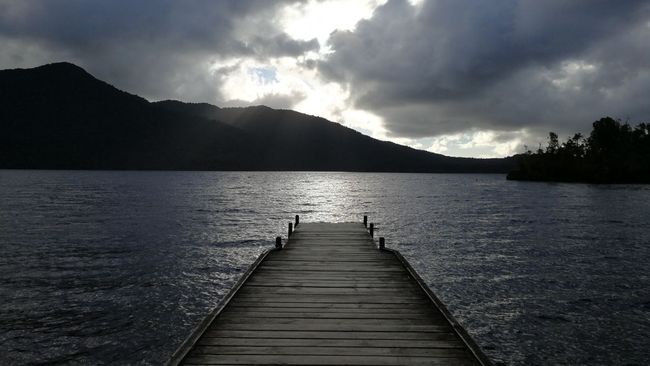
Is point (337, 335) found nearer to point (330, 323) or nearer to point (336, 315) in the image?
point (330, 323)

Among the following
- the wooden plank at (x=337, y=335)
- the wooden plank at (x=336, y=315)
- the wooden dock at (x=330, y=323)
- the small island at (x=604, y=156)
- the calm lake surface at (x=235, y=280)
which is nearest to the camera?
the wooden dock at (x=330, y=323)

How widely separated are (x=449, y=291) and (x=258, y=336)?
13.9 metres

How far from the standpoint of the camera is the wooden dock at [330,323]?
785 centimetres

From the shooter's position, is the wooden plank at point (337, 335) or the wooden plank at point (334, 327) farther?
the wooden plank at point (334, 327)

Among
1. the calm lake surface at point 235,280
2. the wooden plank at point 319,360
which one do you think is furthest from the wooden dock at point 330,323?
the calm lake surface at point 235,280

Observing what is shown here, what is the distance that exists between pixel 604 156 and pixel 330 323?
199 m

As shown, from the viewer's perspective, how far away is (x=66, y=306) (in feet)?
57.7

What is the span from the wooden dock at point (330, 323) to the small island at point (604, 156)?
186 meters

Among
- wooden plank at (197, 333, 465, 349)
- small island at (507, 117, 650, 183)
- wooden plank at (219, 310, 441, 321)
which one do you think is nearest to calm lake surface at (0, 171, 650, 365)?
wooden plank at (219, 310, 441, 321)

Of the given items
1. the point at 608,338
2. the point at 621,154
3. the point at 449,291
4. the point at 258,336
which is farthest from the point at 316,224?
the point at 621,154

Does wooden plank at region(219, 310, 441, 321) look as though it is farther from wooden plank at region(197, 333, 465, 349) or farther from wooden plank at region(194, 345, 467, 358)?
wooden plank at region(194, 345, 467, 358)

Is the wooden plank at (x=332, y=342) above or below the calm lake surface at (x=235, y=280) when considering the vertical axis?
above

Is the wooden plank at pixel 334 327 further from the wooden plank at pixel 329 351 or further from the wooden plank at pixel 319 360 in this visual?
the wooden plank at pixel 319 360

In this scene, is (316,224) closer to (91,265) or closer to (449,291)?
(449,291)
